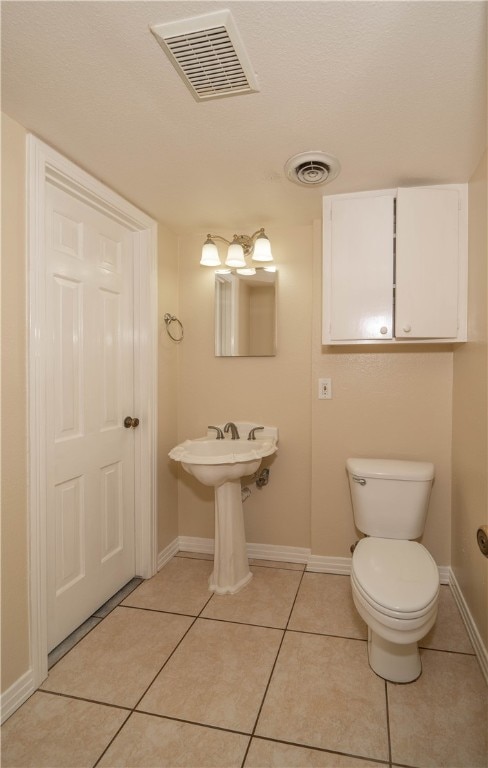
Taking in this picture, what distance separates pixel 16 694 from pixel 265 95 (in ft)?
7.63

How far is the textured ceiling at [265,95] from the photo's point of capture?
3.82 ft

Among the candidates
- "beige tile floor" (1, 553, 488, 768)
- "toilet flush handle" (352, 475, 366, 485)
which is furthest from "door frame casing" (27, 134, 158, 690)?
"toilet flush handle" (352, 475, 366, 485)

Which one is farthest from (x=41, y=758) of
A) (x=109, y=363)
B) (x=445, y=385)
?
(x=445, y=385)

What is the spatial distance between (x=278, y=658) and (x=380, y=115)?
7.32 ft

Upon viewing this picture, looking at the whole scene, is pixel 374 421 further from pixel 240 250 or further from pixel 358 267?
pixel 240 250

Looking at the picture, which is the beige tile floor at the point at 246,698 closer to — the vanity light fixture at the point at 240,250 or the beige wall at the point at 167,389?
the beige wall at the point at 167,389

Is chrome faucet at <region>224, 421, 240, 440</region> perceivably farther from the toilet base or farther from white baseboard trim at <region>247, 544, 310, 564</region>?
the toilet base

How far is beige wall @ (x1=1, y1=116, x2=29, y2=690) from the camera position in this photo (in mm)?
1535

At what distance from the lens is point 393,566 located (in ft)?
5.88

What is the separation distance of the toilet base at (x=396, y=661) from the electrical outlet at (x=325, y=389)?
1.27 m

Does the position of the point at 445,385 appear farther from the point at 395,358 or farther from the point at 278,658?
the point at 278,658

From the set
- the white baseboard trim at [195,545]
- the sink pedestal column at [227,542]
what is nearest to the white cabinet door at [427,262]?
the sink pedestal column at [227,542]

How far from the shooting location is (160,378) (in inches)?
104

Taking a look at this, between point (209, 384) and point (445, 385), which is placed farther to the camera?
point (209, 384)
